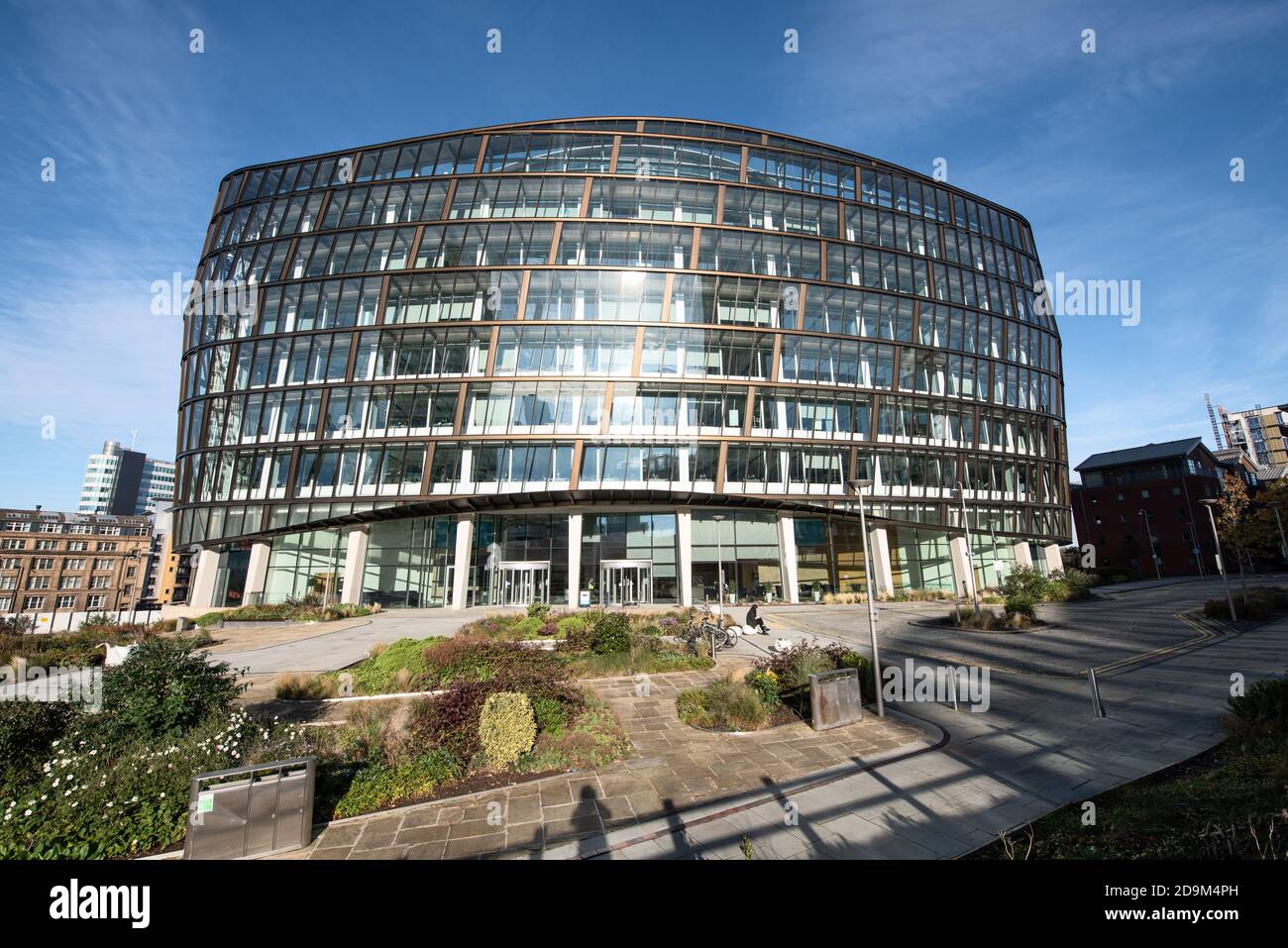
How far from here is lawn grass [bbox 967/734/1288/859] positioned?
491 centimetres

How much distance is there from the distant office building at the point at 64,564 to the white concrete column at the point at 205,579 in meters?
63.3

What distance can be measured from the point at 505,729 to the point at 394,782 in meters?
1.95

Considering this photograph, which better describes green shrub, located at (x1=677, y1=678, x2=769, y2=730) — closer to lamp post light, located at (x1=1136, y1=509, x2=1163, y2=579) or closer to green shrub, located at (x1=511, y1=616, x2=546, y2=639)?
green shrub, located at (x1=511, y1=616, x2=546, y2=639)

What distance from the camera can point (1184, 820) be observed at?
570 cm

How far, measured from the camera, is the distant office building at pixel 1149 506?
2549 inches

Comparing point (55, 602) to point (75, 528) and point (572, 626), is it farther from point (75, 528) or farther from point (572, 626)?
point (572, 626)

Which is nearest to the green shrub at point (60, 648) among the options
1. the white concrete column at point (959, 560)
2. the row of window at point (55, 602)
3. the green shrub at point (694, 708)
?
the green shrub at point (694, 708)

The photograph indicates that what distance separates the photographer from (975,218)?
51.5 m

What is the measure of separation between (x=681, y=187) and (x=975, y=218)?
31414mm

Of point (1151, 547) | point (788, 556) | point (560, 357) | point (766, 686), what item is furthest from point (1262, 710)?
point (1151, 547)
